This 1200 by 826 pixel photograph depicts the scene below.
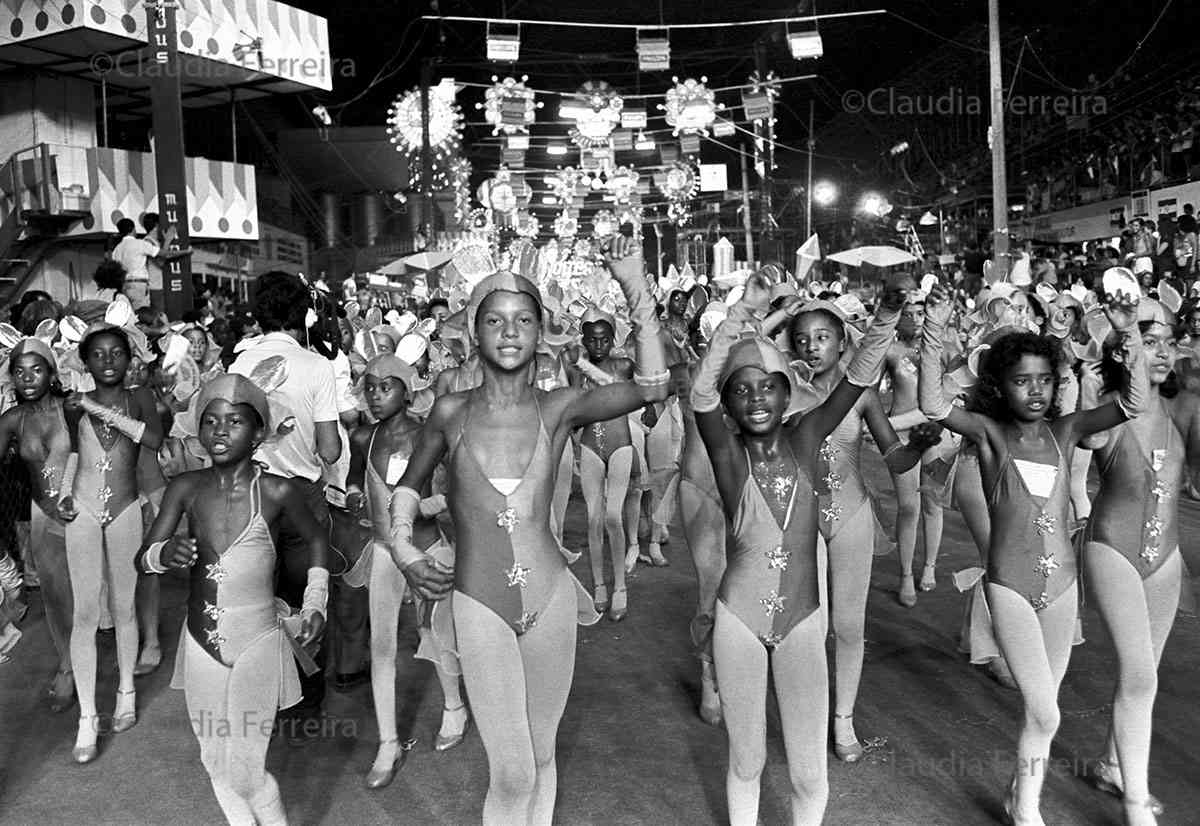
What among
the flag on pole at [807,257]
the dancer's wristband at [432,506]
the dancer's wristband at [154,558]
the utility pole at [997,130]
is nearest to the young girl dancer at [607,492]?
the dancer's wristband at [432,506]

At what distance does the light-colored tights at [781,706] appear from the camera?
12.6 feet

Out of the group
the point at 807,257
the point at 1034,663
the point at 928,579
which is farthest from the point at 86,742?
the point at 928,579

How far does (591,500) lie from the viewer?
7.89 meters

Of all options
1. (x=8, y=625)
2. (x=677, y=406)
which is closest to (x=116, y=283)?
(x=677, y=406)

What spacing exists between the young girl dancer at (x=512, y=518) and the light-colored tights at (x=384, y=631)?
4.80 feet

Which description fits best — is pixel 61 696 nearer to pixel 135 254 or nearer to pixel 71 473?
pixel 71 473

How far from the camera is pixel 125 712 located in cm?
587

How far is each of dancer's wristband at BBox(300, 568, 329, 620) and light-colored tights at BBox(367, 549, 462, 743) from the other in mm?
926

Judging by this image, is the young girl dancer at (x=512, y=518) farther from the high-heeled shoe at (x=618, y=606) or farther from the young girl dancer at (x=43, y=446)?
the high-heeled shoe at (x=618, y=606)

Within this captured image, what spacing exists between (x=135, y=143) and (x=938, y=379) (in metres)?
24.1

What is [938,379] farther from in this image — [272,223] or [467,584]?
[272,223]

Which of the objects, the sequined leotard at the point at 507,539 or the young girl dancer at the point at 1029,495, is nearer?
the sequined leotard at the point at 507,539

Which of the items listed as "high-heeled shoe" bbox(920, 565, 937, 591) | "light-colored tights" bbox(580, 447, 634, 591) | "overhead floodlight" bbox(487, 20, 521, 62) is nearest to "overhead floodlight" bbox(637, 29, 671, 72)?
"overhead floodlight" bbox(487, 20, 521, 62)

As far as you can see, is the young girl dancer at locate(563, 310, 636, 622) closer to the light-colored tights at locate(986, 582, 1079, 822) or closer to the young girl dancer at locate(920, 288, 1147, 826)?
the young girl dancer at locate(920, 288, 1147, 826)
